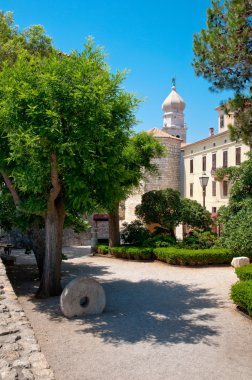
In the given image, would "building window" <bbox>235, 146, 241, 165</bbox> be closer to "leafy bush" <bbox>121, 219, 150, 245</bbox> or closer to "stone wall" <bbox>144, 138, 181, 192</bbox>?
"stone wall" <bbox>144, 138, 181, 192</bbox>

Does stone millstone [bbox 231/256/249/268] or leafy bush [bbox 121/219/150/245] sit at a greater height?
leafy bush [bbox 121/219/150/245]

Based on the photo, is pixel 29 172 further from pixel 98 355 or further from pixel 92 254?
pixel 92 254

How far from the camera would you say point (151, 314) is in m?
10.4

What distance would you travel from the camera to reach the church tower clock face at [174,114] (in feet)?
207

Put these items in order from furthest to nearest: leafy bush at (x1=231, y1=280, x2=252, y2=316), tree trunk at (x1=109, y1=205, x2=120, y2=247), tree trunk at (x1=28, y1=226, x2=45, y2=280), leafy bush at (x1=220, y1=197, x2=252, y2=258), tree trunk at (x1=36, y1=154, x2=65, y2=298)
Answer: tree trunk at (x1=109, y1=205, x2=120, y2=247) → leafy bush at (x1=220, y1=197, x2=252, y2=258) → tree trunk at (x1=28, y1=226, x2=45, y2=280) → tree trunk at (x1=36, y1=154, x2=65, y2=298) → leafy bush at (x1=231, y1=280, x2=252, y2=316)

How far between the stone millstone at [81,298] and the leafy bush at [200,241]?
985 cm

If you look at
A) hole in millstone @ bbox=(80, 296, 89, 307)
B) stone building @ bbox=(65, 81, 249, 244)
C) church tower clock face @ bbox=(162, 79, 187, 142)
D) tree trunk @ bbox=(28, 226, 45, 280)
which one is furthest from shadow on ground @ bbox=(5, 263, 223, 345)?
church tower clock face @ bbox=(162, 79, 187, 142)

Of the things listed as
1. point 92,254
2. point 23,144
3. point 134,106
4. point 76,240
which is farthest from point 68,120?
point 76,240

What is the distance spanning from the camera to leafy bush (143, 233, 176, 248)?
2034 centimetres

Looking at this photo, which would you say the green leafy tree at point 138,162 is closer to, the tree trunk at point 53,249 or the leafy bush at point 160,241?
the leafy bush at point 160,241

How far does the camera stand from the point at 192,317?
10188 millimetres

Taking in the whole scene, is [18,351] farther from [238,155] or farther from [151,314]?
[238,155]

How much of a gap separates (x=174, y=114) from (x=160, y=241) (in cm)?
4672

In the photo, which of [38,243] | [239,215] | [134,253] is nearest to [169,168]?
[134,253]
